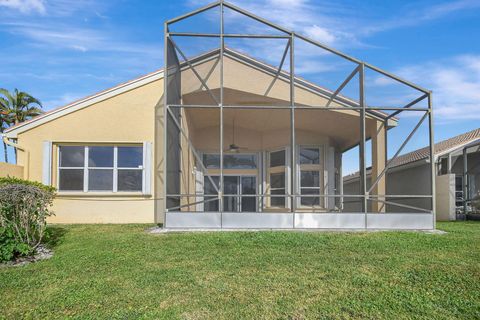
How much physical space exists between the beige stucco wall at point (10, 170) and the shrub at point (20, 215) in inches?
155

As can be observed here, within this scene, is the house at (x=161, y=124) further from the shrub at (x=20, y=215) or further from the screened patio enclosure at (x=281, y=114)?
the shrub at (x=20, y=215)

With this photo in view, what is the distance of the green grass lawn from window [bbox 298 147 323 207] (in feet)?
20.5

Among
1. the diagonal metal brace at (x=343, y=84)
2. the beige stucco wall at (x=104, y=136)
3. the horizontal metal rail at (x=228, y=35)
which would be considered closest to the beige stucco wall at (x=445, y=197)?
the diagonal metal brace at (x=343, y=84)

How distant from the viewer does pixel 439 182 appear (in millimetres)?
15102

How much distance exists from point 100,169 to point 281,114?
622cm

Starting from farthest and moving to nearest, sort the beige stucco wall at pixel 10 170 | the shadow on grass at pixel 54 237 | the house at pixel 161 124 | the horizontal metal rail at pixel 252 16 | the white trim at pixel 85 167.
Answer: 1. the white trim at pixel 85 167
2. the beige stucco wall at pixel 10 170
3. the house at pixel 161 124
4. the horizontal metal rail at pixel 252 16
5. the shadow on grass at pixel 54 237

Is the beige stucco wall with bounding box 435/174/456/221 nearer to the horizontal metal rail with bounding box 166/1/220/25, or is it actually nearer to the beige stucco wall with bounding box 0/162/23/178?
the horizontal metal rail with bounding box 166/1/220/25

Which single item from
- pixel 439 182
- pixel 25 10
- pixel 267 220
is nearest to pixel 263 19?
pixel 267 220

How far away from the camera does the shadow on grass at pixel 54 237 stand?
7346 mm

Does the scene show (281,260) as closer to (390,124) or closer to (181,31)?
(181,31)

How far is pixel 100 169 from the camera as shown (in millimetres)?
11000

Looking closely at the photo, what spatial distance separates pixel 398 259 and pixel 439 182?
1075 cm

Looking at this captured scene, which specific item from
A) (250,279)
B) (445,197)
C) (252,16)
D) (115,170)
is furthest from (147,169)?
(445,197)

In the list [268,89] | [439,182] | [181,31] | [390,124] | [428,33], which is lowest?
[439,182]
